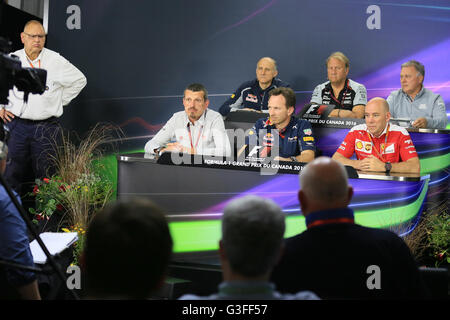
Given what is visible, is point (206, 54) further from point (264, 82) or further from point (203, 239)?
point (203, 239)

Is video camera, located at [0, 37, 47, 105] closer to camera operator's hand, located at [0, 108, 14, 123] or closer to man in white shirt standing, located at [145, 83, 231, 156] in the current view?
man in white shirt standing, located at [145, 83, 231, 156]

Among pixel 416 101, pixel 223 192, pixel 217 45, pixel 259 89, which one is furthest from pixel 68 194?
pixel 416 101

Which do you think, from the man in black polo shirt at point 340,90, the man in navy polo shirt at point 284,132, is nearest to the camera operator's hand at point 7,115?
the man in navy polo shirt at point 284,132

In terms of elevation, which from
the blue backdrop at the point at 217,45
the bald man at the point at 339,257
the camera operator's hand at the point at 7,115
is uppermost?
the blue backdrop at the point at 217,45

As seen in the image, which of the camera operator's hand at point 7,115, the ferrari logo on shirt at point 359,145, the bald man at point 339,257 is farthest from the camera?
the camera operator's hand at point 7,115

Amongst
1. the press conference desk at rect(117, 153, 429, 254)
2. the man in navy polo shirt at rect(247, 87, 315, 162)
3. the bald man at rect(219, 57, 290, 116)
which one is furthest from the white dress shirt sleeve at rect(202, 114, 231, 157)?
the bald man at rect(219, 57, 290, 116)

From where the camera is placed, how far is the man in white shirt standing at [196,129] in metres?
4.54

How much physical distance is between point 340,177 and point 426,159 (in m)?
3.12

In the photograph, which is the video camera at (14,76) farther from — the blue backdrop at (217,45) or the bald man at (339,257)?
the blue backdrop at (217,45)

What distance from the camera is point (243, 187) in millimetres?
3693

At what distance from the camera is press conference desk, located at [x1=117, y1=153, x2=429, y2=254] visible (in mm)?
3488

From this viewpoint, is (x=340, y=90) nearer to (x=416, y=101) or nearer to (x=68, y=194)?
(x=416, y=101)

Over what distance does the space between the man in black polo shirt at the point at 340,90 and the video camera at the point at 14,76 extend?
3.50 meters

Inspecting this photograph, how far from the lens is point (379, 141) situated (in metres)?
4.23
